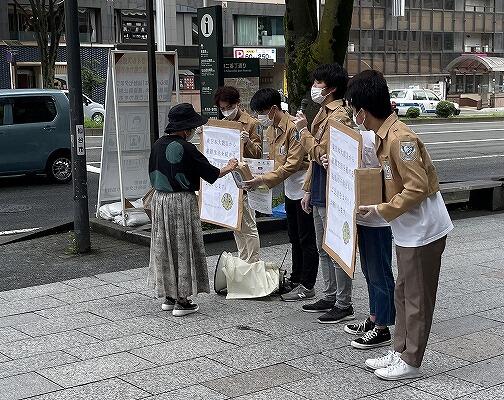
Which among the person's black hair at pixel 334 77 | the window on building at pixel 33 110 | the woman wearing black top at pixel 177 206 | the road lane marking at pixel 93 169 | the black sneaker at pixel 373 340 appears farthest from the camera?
the road lane marking at pixel 93 169

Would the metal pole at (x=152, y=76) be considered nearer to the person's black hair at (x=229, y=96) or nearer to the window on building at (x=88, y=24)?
the person's black hair at (x=229, y=96)

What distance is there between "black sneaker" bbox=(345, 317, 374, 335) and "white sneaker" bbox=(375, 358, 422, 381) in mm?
845

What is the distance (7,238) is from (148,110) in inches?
99.9

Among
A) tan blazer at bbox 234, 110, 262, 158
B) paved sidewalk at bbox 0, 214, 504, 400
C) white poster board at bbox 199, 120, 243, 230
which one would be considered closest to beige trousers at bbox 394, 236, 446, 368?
paved sidewalk at bbox 0, 214, 504, 400

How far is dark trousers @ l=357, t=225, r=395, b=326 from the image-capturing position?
571 cm

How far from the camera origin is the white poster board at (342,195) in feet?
18.1

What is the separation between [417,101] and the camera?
42000 millimetres

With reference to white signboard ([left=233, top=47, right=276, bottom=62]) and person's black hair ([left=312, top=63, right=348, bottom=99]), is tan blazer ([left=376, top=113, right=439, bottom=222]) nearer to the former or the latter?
person's black hair ([left=312, top=63, right=348, bottom=99])

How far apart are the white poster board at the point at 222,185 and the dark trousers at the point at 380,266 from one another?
1949 mm

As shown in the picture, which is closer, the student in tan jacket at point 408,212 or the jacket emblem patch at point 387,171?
the student in tan jacket at point 408,212

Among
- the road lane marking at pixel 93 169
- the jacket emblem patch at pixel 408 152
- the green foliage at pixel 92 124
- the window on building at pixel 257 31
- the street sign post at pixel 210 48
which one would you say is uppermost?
the window on building at pixel 257 31

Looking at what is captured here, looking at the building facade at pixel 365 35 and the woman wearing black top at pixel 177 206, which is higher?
the building facade at pixel 365 35

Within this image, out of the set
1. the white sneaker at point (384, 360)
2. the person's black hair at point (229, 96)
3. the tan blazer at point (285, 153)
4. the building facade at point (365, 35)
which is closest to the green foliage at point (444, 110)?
the building facade at point (365, 35)

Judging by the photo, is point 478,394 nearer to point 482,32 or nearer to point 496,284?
point 496,284
